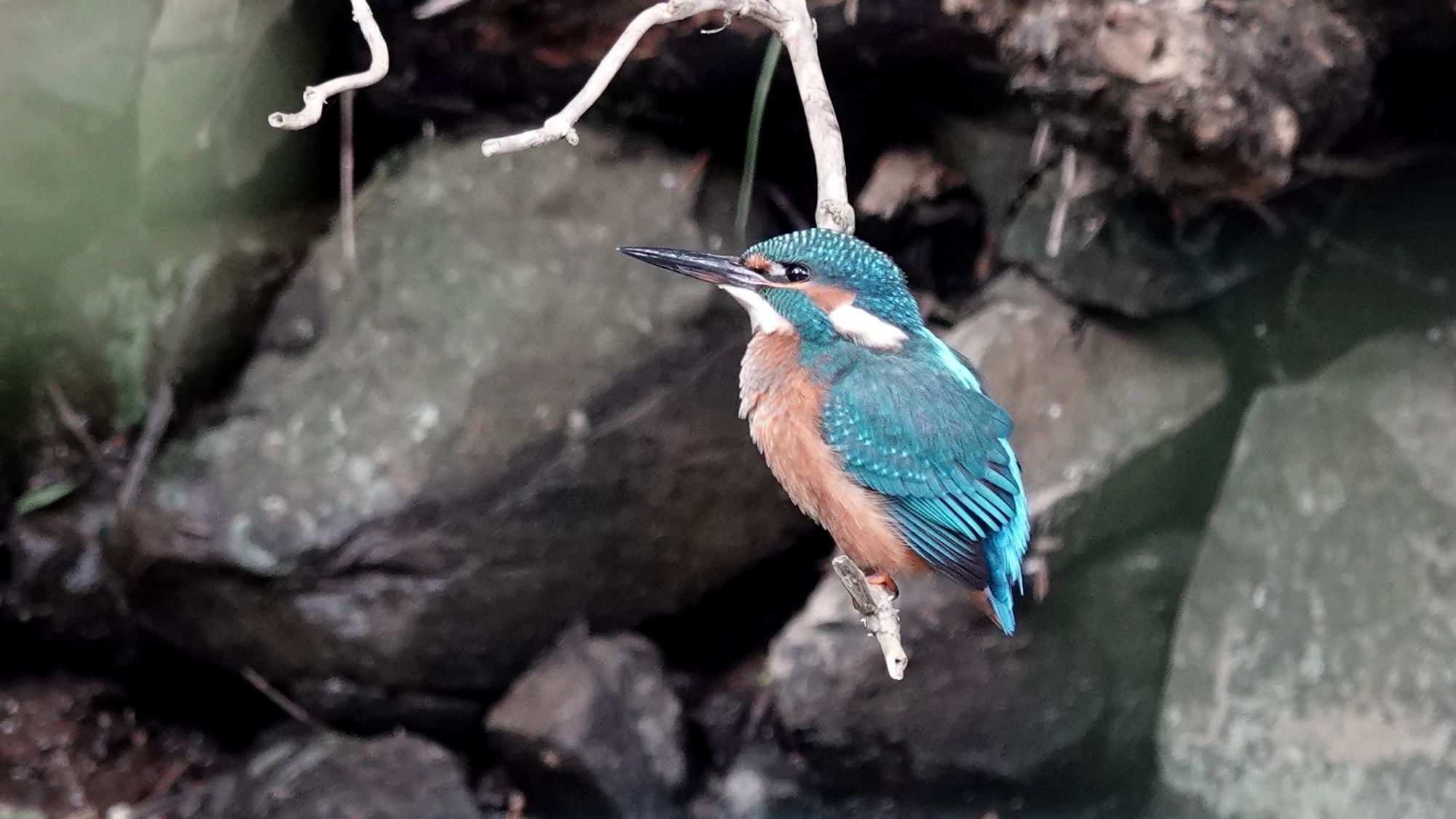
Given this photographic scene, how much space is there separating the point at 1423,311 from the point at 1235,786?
94cm

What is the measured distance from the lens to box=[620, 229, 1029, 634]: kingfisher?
168 centimetres

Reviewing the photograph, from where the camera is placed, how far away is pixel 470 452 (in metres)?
2.38

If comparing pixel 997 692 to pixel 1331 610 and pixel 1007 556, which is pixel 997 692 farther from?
pixel 1007 556

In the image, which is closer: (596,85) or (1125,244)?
(596,85)

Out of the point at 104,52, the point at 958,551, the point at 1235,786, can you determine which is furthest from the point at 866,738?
the point at 104,52

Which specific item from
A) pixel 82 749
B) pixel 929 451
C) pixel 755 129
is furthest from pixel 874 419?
pixel 82 749

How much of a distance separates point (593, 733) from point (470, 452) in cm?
59

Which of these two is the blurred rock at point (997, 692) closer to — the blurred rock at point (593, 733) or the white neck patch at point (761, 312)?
the blurred rock at point (593, 733)

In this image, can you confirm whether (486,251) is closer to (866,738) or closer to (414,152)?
(414,152)

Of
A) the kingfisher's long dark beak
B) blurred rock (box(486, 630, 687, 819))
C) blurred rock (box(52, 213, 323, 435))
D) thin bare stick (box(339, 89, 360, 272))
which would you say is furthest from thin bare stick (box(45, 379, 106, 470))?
the kingfisher's long dark beak

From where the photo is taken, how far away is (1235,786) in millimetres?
2398

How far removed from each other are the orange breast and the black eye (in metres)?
0.10

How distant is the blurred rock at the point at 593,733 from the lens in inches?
95.4

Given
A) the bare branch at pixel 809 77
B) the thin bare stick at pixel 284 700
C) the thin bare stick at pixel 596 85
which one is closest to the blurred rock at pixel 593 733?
the thin bare stick at pixel 284 700
